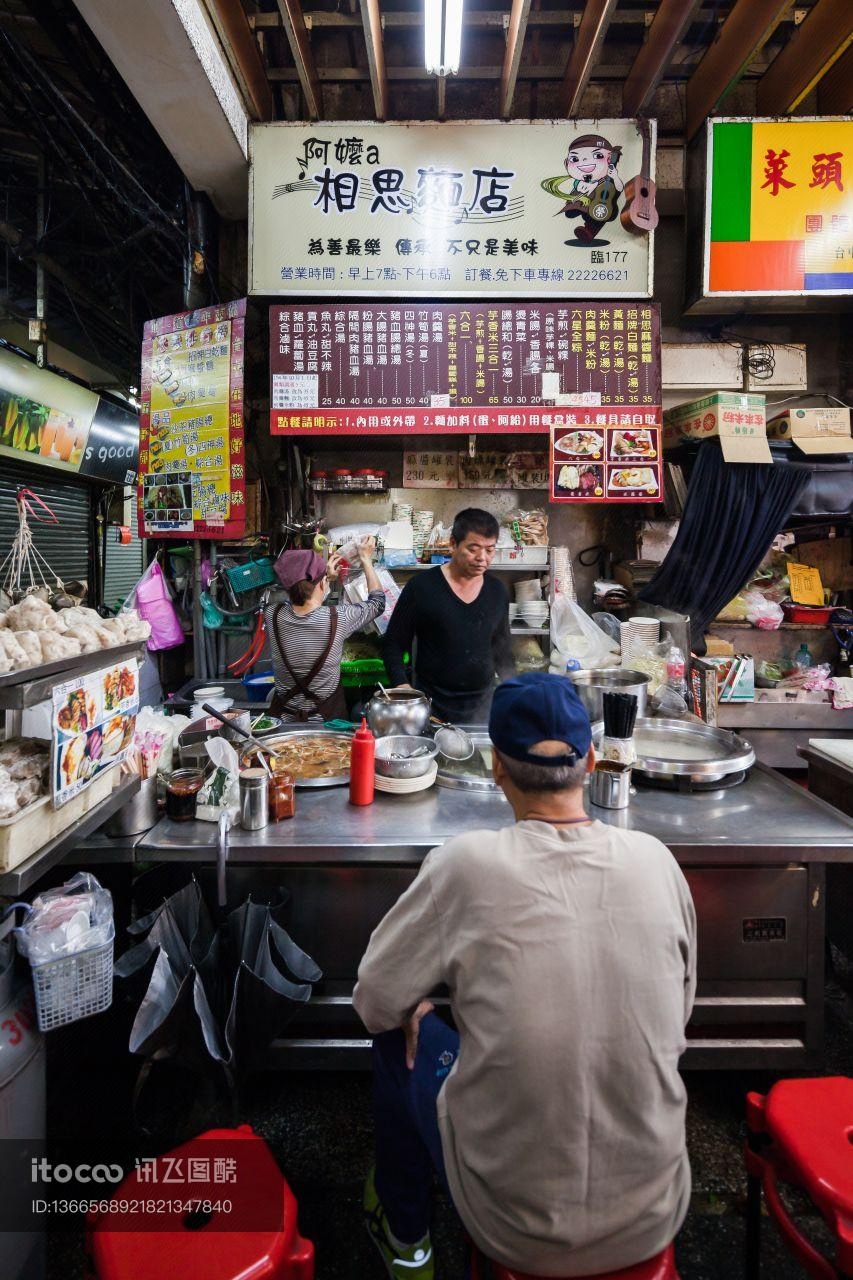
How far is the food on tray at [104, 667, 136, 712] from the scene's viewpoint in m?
2.07

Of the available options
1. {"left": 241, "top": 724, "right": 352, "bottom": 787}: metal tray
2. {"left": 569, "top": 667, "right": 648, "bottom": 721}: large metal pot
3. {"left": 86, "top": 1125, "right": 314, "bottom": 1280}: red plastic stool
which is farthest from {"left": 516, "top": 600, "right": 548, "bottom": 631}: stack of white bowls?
{"left": 86, "top": 1125, "right": 314, "bottom": 1280}: red plastic stool

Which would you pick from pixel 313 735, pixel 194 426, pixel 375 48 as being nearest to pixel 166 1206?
pixel 313 735

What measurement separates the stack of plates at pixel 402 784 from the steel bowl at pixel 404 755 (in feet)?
0.04

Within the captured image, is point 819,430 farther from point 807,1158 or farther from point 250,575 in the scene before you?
point 807,1158

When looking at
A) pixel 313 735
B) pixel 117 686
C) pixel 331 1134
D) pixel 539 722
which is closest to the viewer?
pixel 539 722

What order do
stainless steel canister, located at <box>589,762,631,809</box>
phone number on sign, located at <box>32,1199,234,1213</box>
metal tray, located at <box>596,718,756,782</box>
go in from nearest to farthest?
phone number on sign, located at <box>32,1199,234,1213</box> < stainless steel canister, located at <box>589,762,631,809</box> < metal tray, located at <box>596,718,756,782</box>

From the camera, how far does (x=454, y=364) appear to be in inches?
183

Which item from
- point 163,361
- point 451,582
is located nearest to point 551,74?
point 163,361

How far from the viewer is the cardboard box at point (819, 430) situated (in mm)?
4582

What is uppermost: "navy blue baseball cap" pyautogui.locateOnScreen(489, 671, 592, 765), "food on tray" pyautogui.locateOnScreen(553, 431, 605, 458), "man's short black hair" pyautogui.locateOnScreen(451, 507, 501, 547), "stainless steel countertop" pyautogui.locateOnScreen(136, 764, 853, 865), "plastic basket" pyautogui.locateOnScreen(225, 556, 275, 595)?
"food on tray" pyautogui.locateOnScreen(553, 431, 605, 458)

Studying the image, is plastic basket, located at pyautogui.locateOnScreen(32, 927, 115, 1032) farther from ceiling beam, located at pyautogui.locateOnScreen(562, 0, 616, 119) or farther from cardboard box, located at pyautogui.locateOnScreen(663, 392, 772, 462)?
ceiling beam, located at pyautogui.locateOnScreen(562, 0, 616, 119)

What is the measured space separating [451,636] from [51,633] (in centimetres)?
229

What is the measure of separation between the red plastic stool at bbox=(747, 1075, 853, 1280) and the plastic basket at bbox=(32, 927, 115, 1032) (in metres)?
1.79

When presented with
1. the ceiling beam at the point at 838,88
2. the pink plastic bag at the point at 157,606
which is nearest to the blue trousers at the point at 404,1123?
the pink plastic bag at the point at 157,606
